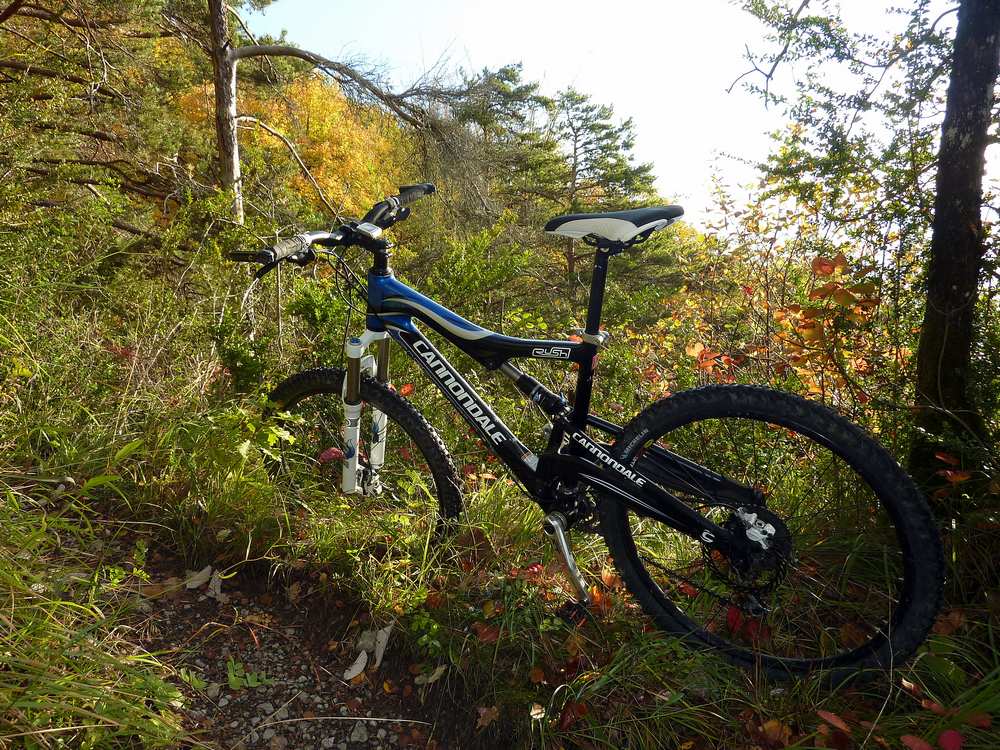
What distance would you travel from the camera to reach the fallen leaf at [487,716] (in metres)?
1.79

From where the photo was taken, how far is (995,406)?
82.0 inches

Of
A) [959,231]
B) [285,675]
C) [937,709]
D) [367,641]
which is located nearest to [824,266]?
[959,231]

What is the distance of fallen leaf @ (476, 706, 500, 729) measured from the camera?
1.79m

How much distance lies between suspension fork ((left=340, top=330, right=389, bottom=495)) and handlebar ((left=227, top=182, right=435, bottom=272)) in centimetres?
36

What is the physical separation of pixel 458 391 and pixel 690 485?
88 cm

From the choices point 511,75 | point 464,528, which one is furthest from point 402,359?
point 511,75

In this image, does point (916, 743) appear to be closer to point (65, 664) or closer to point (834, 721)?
point (834, 721)

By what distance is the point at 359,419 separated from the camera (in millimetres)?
2479

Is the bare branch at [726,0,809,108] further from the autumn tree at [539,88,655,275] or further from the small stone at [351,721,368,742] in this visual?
the autumn tree at [539,88,655,275]

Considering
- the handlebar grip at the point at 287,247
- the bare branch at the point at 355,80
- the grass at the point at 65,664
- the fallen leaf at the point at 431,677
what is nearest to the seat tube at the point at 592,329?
the fallen leaf at the point at 431,677

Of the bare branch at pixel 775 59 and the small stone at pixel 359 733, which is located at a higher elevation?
the bare branch at pixel 775 59

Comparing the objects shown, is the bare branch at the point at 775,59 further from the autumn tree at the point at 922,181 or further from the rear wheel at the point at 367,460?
the rear wheel at the point at 367,460

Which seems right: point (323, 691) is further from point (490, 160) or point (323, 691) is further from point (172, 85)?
point (172, 85)

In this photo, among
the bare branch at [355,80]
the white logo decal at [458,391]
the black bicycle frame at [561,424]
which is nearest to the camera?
the black bicycle frame at [561,424]
